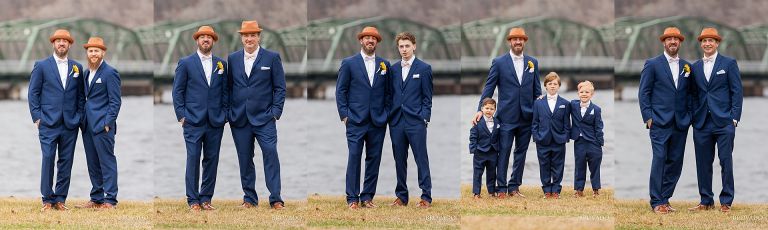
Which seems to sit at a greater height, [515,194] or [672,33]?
[672,33]

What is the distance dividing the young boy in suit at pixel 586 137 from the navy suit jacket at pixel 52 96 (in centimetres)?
473

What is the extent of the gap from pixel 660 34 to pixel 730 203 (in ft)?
5.82

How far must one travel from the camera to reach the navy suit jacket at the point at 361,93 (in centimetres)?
1272

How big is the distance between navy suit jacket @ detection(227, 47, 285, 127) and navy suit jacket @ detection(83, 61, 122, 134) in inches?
51.6

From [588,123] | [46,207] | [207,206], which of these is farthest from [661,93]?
[46,207]

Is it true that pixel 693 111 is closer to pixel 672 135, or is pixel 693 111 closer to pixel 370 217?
pixel 672 135

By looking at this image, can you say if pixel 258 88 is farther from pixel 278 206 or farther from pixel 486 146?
→ pixel 486 146

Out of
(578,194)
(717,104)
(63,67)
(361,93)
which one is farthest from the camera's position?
(63,67)

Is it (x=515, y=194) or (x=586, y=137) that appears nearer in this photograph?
(x=515, y=194)

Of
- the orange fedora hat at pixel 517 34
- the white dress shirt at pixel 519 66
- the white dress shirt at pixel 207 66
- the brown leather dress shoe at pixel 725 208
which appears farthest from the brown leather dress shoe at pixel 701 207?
the white dress shirt at pixel 207 66

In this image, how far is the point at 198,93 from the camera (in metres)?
12.6

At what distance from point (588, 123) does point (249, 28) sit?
330 centimetres

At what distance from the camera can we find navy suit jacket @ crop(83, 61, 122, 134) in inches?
524

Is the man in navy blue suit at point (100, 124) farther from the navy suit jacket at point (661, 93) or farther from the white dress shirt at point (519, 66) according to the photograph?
the navy suit jacket at point (661, 93)
